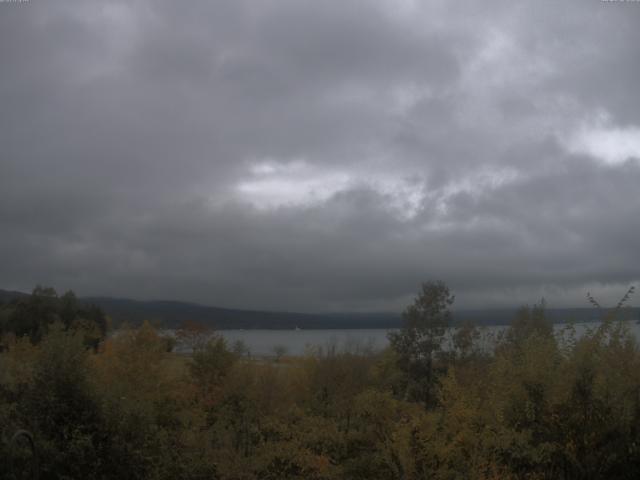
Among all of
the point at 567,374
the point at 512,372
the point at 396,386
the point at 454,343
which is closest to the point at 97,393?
the point at 512,372

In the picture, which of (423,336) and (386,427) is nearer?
(386,427)

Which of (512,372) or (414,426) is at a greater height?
(512,372)

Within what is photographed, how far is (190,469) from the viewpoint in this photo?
2230 cm

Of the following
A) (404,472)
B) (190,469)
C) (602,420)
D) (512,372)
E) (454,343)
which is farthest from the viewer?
(454,343)

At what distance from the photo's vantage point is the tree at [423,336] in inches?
1742

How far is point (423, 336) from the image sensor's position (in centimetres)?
4512

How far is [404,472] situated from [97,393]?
924 centimetres

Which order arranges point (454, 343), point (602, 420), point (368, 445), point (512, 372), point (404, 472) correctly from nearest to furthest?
point (602, 420) → point (512, 372) → point (404, 472) → point (368, 445) → point (454, 343)

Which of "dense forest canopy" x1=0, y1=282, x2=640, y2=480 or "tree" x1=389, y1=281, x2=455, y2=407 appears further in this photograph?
"tree" x1=389, y1=281, x2=455, y2=407

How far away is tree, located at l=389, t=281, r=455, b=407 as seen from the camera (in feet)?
145

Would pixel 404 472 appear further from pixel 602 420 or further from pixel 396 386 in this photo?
pixel 396 386

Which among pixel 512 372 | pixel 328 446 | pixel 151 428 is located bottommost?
pixel 328 446

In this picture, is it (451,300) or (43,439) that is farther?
(451,300)

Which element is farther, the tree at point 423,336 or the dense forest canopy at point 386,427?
the tree at point 423,336
